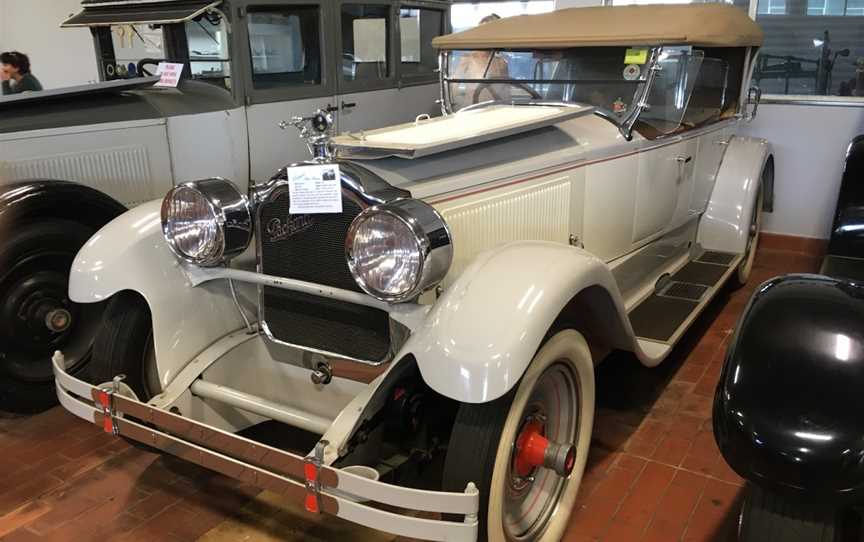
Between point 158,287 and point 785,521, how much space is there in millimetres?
2010

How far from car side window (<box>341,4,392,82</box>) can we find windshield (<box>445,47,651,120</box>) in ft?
6.27

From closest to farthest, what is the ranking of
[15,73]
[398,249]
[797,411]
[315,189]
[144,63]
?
[797,411] → [398,249] → [315,189] → [144,63] → [15,73]

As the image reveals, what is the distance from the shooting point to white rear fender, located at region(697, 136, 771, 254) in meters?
4.33

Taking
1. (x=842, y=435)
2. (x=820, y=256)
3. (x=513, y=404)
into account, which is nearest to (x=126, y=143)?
(x=513, y=404)

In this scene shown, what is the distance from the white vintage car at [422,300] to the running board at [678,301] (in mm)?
18

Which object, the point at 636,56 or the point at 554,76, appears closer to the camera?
the point at 636,56

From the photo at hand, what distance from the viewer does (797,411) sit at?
162 centimetres

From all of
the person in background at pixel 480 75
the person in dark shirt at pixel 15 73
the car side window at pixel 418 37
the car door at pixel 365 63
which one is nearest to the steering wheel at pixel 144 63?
the car door at pixel 365 63

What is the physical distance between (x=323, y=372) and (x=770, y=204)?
4.16 m

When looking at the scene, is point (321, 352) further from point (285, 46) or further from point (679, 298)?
point (285, 46)

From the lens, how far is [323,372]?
240cm

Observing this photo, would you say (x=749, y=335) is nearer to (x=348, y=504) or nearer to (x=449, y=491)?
(x=449, y=491)

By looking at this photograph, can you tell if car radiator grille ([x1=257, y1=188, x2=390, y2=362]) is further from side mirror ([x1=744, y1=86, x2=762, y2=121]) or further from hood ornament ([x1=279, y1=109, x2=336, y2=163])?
side mirror ([x1=744, y1=86, x2=762, y2=121])

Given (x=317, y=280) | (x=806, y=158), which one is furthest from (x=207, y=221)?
(x=806, y=158)
